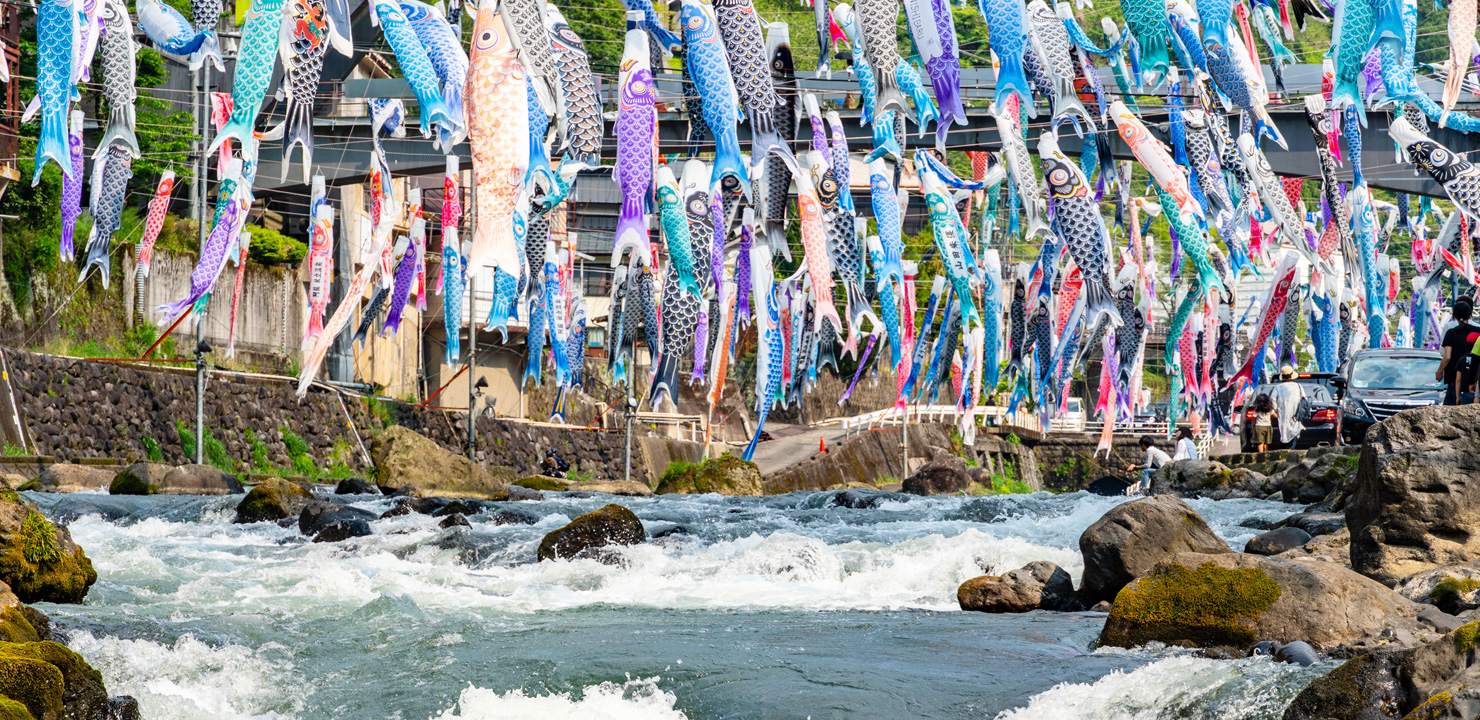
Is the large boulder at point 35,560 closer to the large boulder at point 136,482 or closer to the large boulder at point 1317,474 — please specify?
the large boulder at point 136,482

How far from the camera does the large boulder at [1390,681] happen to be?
5.44 m

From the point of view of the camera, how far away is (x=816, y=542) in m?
13.6

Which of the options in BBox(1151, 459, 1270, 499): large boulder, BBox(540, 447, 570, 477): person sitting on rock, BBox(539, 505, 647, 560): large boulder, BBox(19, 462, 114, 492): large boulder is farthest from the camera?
BBox(540, 447, 570, 477): person sitting on rock

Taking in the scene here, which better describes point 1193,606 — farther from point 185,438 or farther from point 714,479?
point 185,438

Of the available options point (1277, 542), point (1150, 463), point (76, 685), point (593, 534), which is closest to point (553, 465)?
point (1150, 463)

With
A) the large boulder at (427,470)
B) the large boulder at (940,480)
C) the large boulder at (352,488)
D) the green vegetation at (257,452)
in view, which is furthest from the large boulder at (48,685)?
the large boulder at (940,480)

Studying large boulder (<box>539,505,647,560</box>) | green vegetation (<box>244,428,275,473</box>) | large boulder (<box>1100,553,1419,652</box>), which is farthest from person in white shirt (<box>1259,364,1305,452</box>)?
green vegetation (<box>244,428,275,473</box>)

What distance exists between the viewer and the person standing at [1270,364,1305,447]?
20094 millimetres

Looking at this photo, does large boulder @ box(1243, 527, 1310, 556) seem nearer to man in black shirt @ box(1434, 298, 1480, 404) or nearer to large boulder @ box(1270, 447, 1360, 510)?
man in black shirt @ box(1434, 298, 1480, 404)

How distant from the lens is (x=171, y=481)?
19234mm

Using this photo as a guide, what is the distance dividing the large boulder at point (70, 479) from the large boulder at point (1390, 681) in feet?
56.0

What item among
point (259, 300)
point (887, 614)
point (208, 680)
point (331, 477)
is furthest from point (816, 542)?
point (259, 300)

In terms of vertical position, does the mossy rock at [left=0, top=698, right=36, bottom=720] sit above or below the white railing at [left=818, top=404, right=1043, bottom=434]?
above

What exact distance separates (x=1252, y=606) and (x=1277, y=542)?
4.61 m
